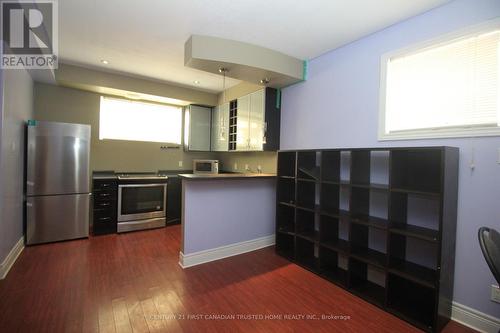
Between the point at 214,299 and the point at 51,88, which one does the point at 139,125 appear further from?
the point at 214,299

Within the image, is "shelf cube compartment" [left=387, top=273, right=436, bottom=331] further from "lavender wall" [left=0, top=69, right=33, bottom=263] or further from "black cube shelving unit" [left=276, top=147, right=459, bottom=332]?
"lavender wall" [left=0, top=69, right=33, bottom=263]

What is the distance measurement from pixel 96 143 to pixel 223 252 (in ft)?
10.4

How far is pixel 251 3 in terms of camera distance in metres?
2.09

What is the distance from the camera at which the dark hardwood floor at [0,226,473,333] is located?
6.04ft

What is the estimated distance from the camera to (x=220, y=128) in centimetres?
497

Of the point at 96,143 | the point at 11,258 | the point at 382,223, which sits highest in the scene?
the point at 96,143

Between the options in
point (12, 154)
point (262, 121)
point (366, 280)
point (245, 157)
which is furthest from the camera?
point (245, 157)

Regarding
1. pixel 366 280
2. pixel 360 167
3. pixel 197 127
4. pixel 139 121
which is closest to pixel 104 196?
pixel 139 121

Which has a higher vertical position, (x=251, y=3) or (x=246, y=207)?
(x=251, y=3)

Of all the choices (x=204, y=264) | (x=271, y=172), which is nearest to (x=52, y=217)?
(x=204, y=264)

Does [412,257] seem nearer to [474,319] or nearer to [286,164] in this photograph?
[474,319]

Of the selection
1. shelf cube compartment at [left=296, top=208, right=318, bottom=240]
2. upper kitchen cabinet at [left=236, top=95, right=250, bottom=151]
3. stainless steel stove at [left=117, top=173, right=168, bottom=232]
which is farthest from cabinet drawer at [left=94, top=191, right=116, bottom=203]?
shelf cube compartment at [left=296, top=208, right=318, bottom=240]

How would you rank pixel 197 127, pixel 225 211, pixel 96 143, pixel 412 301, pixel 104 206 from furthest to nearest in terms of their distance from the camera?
1. pixel 197 127
2. pixel 96 143
3. pixel 104 206
4. pixel 225 211
5. pixel 412 301

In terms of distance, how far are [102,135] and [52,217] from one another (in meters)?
1.64
